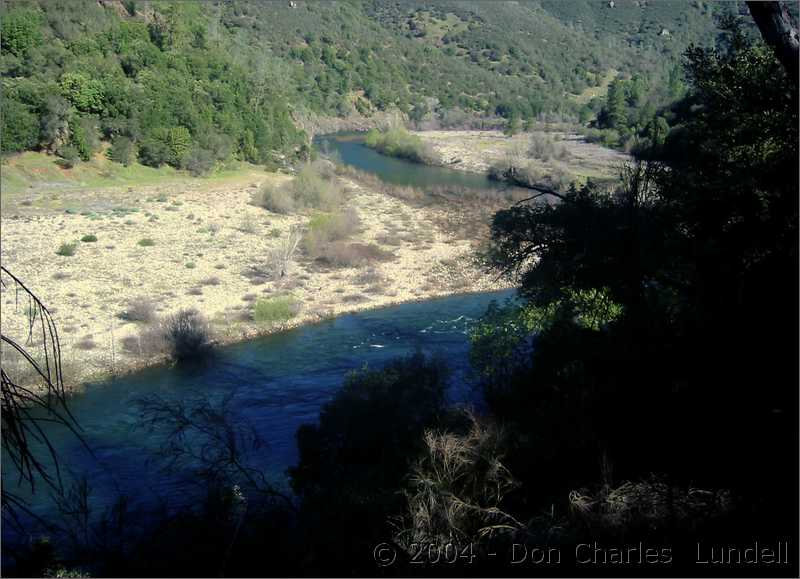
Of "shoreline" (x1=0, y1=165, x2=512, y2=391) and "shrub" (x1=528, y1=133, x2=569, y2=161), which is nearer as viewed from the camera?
"shoreline" (x1=0, y1=165, x2=512, y2=391)

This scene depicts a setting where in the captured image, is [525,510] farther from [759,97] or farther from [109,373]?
[109,373]

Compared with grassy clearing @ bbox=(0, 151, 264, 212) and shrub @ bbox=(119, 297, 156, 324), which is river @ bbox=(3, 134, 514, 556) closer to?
shrub @ bbox=(119, 297, 156, 324)

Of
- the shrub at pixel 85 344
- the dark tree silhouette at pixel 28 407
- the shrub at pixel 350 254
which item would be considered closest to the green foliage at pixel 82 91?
the shrub at pixel 350 254

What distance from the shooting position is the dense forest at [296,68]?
104ft

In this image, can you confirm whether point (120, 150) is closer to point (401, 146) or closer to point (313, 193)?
point (313, 193)

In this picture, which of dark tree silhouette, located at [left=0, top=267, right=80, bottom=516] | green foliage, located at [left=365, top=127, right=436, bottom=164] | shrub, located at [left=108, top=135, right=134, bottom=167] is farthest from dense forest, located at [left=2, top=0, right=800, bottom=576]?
green foliage, located at [left=365, top=127, right=436, bottom=164]

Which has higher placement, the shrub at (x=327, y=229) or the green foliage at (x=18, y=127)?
the green foliage at (x=18, y=127)

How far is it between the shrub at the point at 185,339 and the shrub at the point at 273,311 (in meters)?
1.84

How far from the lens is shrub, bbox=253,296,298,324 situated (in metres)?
19.8

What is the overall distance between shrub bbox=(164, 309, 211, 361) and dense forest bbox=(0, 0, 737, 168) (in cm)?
1255

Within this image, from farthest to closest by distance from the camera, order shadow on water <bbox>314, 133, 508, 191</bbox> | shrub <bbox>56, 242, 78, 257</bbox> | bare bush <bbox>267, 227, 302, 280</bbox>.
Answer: shadow on water <bbox>314, 133, 508, 191</bbox>, bare bush <bbox>267, 227, 302, 280</bbox>, shrub <bbox>56, 242, 78, 257</bbox>

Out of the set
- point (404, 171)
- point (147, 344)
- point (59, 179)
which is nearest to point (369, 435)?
point (147, 344)

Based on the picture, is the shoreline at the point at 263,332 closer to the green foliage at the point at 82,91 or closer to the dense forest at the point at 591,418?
the dense forest at the point at 591,418

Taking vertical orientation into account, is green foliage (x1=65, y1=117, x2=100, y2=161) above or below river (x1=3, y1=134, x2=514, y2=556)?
above
